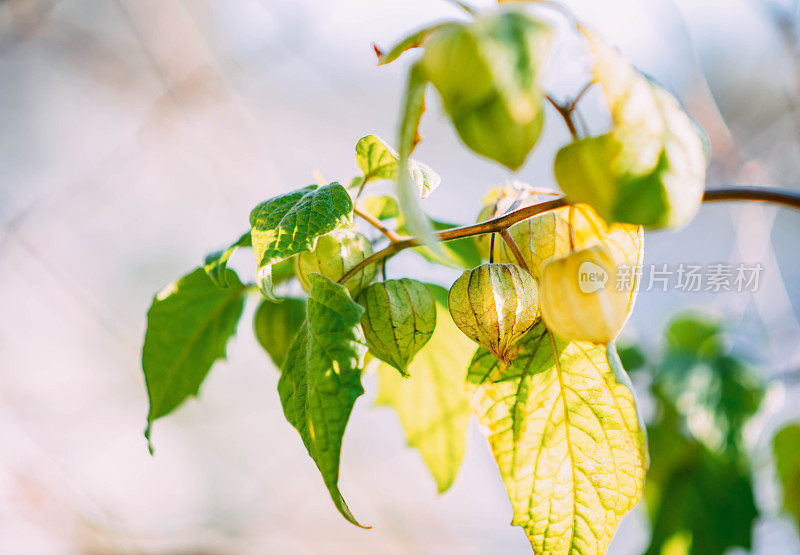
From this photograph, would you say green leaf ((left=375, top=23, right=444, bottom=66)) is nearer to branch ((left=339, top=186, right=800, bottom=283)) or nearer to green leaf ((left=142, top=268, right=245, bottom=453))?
branch ((left=339, top=186, right=800, bottom=283))

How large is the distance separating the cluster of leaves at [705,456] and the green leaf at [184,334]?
681mm

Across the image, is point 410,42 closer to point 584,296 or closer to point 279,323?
point 584,296

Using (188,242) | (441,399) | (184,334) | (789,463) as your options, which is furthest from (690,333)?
(188,242)

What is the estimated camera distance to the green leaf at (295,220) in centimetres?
37

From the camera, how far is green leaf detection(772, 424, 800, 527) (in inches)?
32.8

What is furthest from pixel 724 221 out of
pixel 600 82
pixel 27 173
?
pixel 27 173

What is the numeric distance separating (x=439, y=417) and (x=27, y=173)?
6.64 feet

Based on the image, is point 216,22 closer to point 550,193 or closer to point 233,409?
point 233,409

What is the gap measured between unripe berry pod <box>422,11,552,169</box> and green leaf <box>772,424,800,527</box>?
31.9 inches

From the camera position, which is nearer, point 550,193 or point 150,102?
point 550,193

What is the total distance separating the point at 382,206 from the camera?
581 millimetres

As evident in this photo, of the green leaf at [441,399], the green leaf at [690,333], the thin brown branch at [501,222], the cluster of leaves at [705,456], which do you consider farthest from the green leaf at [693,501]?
the thin brown branch at [501,222]

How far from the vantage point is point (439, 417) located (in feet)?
2.01

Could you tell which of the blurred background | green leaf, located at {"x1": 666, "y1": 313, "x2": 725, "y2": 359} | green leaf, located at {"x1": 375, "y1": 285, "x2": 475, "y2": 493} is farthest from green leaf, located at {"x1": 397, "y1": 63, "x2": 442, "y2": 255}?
the blurred background
